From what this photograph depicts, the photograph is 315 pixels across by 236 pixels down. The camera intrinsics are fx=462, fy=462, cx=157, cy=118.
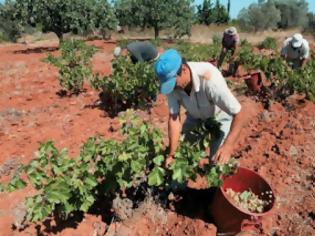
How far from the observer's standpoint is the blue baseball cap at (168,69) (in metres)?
3.15

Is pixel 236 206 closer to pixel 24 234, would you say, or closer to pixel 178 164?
pixel 178 164

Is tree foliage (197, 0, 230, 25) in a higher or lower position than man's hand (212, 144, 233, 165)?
lower

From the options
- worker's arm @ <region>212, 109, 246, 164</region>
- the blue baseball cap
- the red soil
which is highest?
the blue baseball cap

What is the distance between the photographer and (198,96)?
11.9 ft

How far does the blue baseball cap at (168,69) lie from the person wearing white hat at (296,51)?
5179mm

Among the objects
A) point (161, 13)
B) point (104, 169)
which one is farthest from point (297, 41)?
point (161, 13)

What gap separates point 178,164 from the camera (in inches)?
141

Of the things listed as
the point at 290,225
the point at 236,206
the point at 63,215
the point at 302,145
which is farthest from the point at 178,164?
the point at 302,145

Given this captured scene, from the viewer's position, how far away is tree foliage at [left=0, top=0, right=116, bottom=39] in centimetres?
1811

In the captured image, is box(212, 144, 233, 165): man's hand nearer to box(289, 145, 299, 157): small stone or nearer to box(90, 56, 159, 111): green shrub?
box(289, 145, 299, 157): small stone

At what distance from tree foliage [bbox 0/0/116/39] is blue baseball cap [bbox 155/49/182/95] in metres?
15.6

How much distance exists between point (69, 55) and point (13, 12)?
1045 centimetres

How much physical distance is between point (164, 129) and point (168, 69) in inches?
133

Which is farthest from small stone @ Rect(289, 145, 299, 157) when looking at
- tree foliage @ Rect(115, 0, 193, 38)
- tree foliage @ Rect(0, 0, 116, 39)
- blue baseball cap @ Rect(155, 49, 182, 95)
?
tree foliage @ Rect(115, 0, 193, 38)
